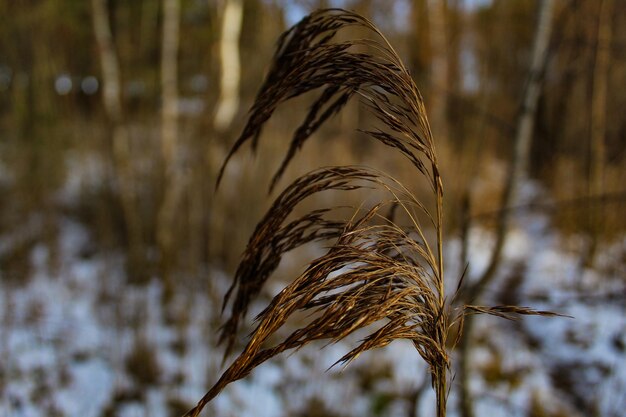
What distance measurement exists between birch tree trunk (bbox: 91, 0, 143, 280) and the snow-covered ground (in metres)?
0.71

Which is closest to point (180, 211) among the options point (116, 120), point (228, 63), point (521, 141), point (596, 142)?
point (116, 120)

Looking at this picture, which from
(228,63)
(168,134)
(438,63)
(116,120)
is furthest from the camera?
(438,63)

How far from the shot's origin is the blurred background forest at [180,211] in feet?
14.2

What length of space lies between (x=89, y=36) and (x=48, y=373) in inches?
214

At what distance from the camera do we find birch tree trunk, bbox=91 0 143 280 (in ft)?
17.0

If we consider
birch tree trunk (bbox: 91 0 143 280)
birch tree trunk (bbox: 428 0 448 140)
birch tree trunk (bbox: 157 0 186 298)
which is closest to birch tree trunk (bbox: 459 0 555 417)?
birch tree trunk (bbox: 157 0 186 298)

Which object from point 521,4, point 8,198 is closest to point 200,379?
point 8,198

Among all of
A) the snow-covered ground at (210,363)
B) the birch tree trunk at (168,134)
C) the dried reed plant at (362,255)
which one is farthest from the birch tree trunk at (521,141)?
the birch tree trunk at (168,134)

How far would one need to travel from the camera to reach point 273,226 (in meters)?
1.15

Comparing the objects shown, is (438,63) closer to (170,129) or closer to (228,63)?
(228,63)

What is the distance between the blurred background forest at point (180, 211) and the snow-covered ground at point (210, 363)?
3 cm

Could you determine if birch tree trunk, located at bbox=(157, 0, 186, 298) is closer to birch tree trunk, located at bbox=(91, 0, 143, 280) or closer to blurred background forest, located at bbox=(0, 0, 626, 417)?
blurred background forest, located at bbox=(0, 0, 626, 417)

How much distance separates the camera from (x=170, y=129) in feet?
18.7

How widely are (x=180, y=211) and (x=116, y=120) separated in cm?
190
